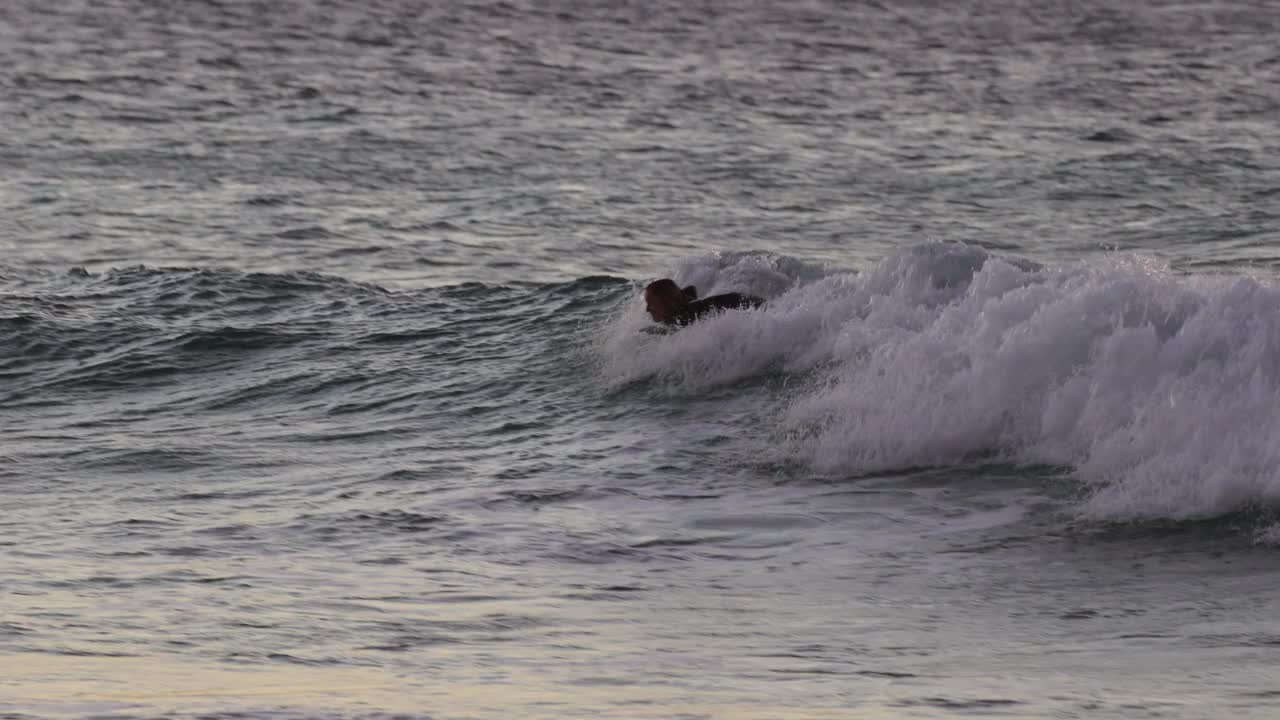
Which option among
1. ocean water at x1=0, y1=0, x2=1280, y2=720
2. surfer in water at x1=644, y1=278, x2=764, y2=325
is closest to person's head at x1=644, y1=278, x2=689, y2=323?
surfer in water at x1=644, y1=278, x2=764, y2=325

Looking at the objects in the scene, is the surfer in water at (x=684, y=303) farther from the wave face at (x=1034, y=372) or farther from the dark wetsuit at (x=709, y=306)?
the wave face at (x=1034, y=372)

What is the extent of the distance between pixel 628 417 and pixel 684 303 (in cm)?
216

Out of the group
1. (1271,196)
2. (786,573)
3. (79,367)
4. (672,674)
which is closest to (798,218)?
(1271,196)

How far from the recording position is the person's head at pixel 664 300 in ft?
54.0

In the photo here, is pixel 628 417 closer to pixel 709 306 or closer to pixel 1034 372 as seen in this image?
pixel 709 306

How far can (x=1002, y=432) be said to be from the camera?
12.5 meters

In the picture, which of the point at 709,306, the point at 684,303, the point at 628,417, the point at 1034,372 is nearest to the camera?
the point at 1034,372

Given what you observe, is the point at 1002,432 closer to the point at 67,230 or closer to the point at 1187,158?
the point at 67,230

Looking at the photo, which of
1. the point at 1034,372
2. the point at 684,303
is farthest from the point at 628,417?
the point at 1034,372

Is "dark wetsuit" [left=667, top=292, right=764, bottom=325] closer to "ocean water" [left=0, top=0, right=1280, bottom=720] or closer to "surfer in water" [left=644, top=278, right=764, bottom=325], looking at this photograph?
"surfer in water" [left=644, top=278, right=764, bottom=325]

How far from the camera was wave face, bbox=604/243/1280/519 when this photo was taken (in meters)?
11.2

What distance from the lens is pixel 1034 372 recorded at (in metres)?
12.8

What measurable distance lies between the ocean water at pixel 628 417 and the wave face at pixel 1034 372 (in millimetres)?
32

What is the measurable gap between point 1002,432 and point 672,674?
182 inches
